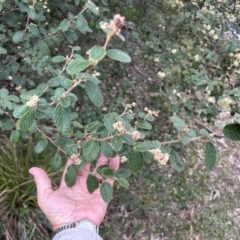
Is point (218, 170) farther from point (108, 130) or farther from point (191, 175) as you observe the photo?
point (108, 130)

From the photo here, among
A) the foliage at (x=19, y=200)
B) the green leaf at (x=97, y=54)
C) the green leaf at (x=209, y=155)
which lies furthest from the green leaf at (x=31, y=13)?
the foliage at (x=19, y=200)

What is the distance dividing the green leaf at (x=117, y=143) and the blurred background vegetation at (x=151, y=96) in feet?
1.96

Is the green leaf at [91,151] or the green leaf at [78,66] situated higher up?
the green leaf at [78,66]

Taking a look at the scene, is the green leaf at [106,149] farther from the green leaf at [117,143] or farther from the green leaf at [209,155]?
the green leaf at [209,155]

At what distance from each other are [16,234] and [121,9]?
4.51 ft

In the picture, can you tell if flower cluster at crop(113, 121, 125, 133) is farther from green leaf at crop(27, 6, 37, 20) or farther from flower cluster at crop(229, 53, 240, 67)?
flower cluster at crop(229, 53, 240, 67)

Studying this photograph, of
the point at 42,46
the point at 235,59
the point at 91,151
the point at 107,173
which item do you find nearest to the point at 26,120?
the point at 91,151

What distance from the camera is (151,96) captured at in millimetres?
2328

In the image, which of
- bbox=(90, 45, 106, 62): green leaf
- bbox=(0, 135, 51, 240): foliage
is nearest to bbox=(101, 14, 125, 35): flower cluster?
bbox=(90, 45, 106, 62): green leaf

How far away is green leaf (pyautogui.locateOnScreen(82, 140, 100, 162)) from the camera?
3.46 ft

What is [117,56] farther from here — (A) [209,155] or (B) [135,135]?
(A) [209,155]

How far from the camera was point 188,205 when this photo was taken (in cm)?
269

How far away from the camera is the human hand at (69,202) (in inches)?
53.6

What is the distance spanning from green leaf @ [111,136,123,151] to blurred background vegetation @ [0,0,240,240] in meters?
0.60
